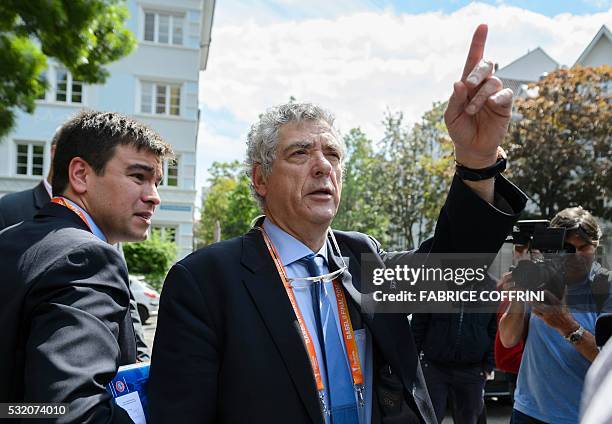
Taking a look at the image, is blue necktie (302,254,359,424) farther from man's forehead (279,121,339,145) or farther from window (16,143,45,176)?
window (16,143,45,176)

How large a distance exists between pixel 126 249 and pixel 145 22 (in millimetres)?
11705

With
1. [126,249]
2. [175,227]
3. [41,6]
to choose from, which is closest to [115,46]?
[41,6]

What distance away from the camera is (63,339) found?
1637 millimetres

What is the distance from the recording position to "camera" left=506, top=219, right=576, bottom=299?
2889 mm

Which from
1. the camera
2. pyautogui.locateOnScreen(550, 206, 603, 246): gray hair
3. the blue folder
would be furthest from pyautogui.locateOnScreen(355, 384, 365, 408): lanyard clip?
pyautogui.locateOnScreen(550, 206, 603, 246): gray hair

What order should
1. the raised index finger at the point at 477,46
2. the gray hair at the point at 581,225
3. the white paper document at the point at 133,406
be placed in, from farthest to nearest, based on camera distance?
the gray hair at the point at 581,225 < the white paper document at the point at 133,406 < the raised index finger at the point at 477,46

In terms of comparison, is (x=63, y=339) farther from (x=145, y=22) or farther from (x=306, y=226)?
(x=145, y=22)

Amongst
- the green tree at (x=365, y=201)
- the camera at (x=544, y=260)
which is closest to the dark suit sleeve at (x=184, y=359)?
the camera at (x=544, y=260)

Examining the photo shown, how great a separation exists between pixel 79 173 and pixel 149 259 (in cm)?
2183

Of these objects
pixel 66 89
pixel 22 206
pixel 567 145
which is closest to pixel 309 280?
pixel 22 206

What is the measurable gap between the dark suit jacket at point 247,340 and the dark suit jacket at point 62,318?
170mm

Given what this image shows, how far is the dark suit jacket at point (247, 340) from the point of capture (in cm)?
176

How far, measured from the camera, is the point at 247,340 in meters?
1.82

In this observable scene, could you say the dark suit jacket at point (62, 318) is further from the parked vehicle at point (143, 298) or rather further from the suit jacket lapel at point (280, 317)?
the parked vehicle at point (143, 298)
